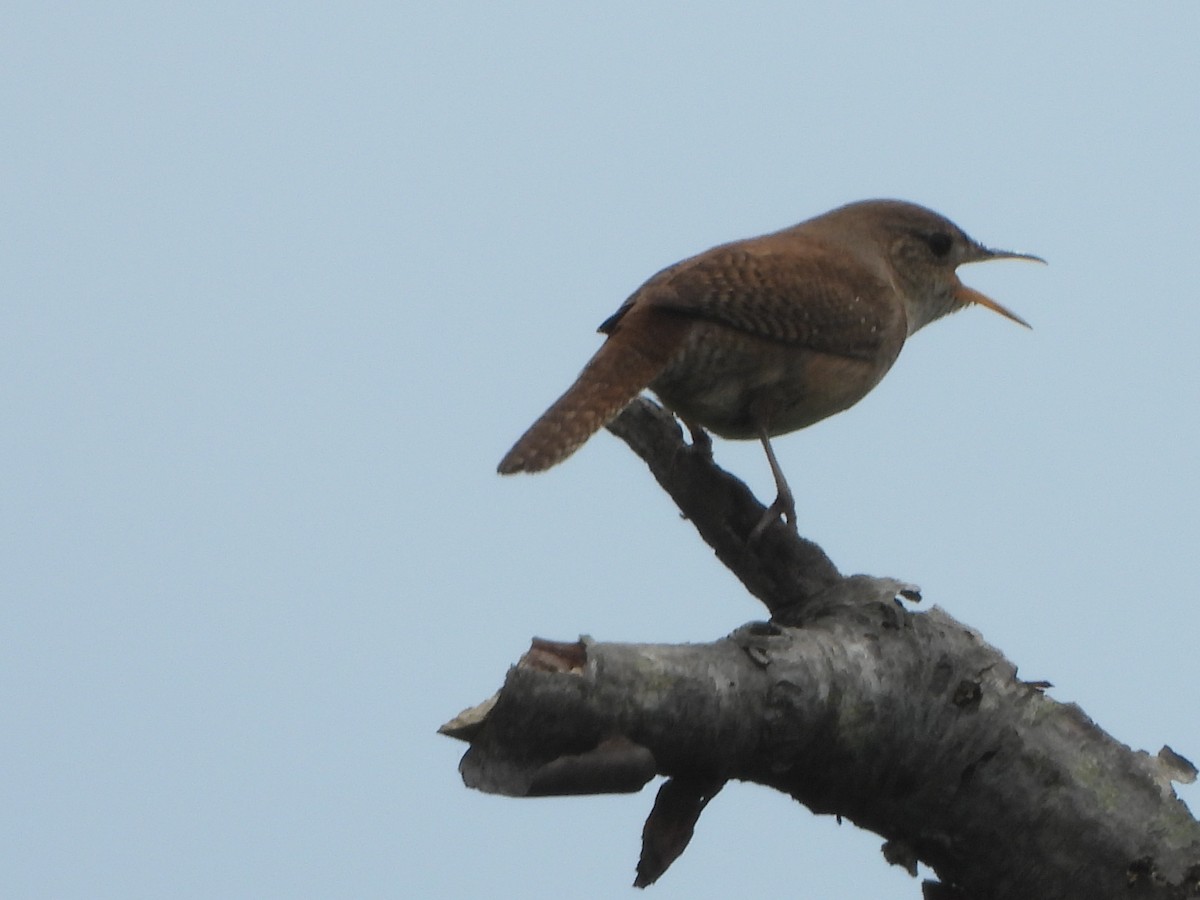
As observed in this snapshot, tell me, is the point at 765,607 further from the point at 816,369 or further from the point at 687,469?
the point at 816,369

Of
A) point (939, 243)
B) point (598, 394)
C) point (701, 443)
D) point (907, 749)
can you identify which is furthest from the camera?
point (939, 243)

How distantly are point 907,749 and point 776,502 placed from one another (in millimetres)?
908

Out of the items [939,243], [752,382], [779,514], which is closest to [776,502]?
[779,514]

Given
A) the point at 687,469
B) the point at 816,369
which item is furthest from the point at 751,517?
the point at 816,369

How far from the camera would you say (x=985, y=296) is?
18.7 ft

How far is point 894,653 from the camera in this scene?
3.31m

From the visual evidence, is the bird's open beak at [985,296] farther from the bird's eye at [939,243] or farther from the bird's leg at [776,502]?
the bird's leg at [776,502]

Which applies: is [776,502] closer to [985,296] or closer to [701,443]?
[701,443]

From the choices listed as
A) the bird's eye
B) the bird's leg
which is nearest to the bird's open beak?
the bird's eye

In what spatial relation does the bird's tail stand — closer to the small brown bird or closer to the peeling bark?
the small brown bird

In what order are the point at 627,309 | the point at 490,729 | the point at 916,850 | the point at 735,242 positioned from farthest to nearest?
the point at 735,242, the point at 627,309, the point at 916,850, the point at 490,729

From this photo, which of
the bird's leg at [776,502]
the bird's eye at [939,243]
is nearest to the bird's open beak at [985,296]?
the bird's eye at [939,243]

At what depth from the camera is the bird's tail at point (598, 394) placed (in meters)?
3.53

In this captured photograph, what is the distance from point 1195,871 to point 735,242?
7.42 feet
